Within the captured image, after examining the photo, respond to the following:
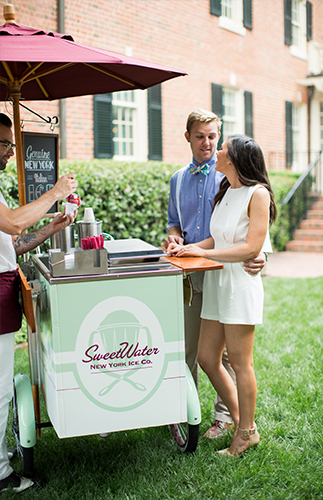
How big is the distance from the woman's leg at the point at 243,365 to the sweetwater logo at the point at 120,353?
1.67 ft

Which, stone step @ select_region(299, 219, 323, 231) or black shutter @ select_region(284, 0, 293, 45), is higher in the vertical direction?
black shutter @ select_region(284, 0, 293, 45)

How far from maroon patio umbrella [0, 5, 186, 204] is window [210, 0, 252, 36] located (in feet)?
32.8

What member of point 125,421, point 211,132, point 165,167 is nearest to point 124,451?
point 125,421

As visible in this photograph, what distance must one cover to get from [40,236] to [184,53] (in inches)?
371

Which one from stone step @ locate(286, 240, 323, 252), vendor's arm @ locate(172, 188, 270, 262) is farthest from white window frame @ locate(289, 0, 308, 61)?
vendor's arm @ locate(172, 188, 270, 262)

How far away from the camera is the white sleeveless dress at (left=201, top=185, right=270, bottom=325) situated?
2830 mm

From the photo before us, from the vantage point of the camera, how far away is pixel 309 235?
42.3ft

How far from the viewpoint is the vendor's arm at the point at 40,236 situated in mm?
3027

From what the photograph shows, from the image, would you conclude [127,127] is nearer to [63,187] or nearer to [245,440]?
[63,187]

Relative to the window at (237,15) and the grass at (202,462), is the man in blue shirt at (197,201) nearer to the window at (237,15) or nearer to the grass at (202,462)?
the grass at (202,462)

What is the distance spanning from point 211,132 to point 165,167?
534 cm

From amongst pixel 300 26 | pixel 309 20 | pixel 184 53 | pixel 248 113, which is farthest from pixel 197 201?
pixel 309 20

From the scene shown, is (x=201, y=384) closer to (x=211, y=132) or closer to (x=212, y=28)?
(x=211, y=132)

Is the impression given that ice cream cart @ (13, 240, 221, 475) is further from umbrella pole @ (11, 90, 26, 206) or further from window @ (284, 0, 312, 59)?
window @ (284, 0, 312, 59)
